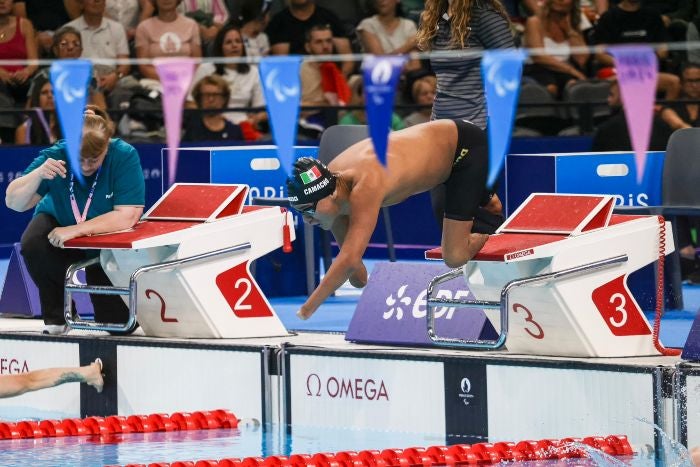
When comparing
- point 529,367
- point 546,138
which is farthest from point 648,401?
point 546,138

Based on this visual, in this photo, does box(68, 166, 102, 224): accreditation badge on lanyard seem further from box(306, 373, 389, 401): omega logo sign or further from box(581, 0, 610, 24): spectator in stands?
box(581, 0, 610, 24): spectator in stands

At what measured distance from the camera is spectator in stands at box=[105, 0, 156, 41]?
12.5m

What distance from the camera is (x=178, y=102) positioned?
6773 mm

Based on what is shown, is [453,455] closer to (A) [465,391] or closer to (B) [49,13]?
(A) [465,391]

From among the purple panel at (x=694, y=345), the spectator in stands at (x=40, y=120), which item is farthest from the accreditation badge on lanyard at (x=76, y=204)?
the spectator in stands at (x=40, y=120)

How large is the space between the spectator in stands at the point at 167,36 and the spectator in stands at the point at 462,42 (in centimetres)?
536

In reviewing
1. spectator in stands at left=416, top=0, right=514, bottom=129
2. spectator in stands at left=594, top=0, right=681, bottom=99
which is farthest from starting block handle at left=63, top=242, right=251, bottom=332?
spectator in stands at left=594, top=0, right=681, bottom=99

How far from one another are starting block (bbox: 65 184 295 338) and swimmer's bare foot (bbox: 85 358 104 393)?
185mm

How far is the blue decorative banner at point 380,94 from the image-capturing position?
581cm

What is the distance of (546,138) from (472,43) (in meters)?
4.57

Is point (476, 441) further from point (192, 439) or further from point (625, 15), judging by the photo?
point (625, 15)

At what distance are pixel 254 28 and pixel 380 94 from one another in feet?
21.9

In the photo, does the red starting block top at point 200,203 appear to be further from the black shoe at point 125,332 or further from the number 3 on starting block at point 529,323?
the number 3 on starting block at point 529,323

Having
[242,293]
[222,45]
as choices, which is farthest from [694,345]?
[222,45]
